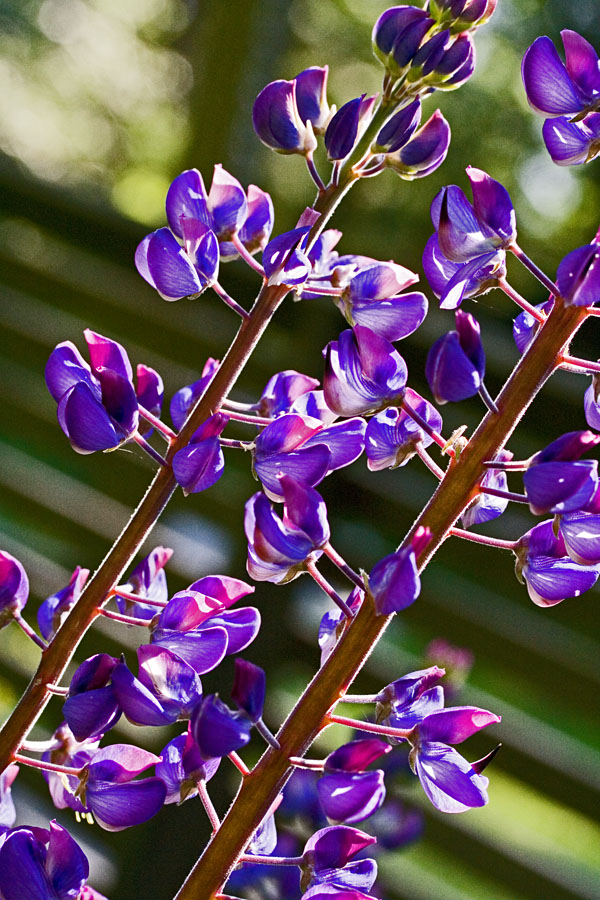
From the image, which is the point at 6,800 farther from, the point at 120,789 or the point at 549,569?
the point at 549,569

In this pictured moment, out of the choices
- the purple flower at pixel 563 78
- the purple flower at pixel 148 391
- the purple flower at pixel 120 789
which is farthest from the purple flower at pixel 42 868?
the purple flower at pixel 563 78

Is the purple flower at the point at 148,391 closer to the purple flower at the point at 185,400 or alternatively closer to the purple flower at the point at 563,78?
the purple flower at the point at 185,400

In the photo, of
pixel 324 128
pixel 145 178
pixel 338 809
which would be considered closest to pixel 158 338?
pixel 324 128

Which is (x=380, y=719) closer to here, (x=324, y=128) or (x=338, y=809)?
(x=338, y=809)

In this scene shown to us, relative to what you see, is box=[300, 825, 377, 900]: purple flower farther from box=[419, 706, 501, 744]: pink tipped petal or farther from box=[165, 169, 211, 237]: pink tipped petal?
box=[165, 169, 211, 237]: pink tipped petal

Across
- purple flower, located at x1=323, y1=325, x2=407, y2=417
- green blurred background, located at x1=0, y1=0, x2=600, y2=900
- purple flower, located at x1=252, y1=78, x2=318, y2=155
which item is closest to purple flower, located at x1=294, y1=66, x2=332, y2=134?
purple flower, located at x1=252, y1=78, x2=318, y2=155

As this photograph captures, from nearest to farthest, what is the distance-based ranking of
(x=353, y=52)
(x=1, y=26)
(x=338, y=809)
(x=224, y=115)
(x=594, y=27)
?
(x=338, y=809) → (x=224, y=115) → (x=594, y=27) → (x=353, y=52) → (x=1, y=26)
